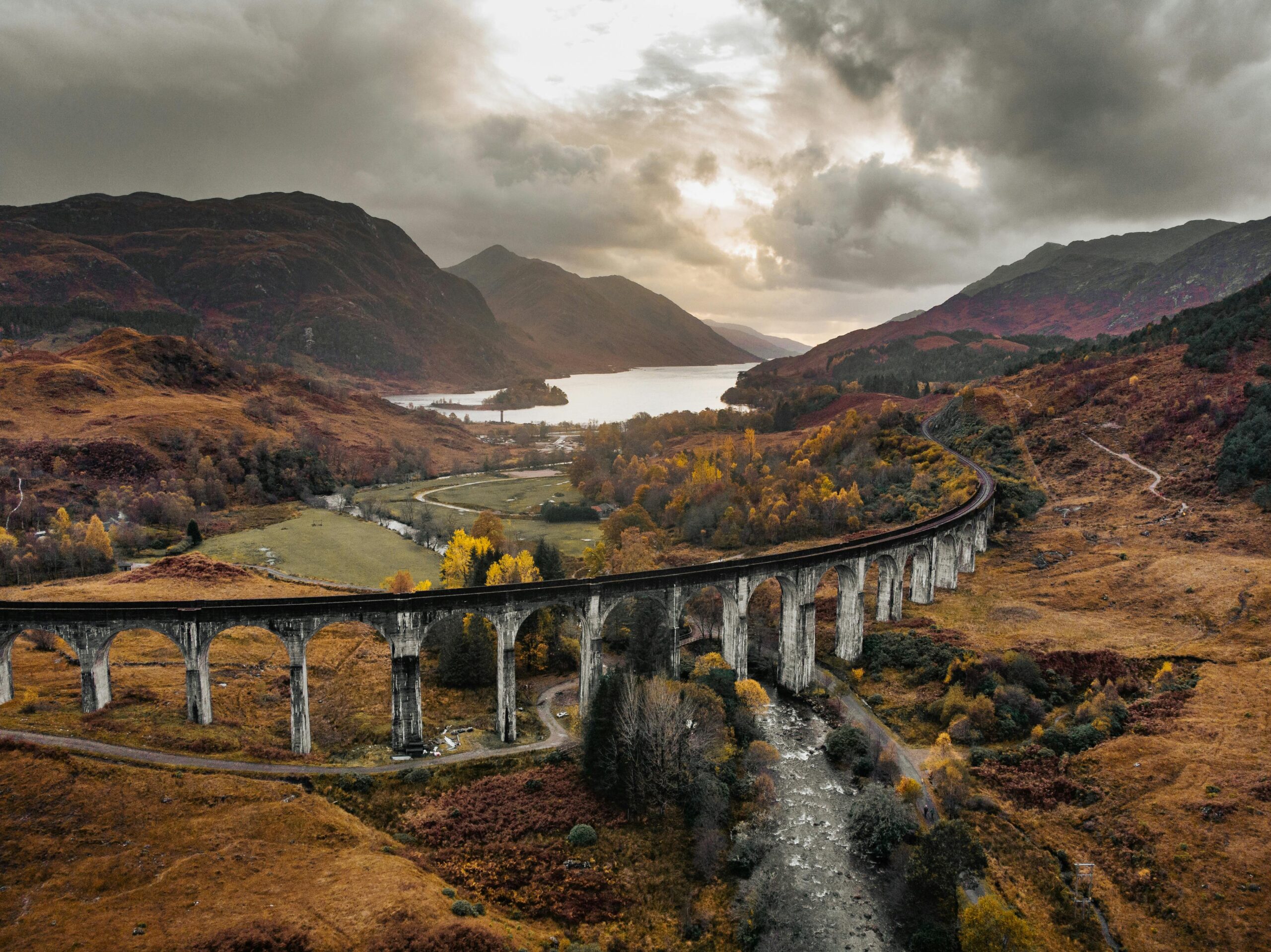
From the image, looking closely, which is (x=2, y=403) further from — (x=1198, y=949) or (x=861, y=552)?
(x=1198, y=949)

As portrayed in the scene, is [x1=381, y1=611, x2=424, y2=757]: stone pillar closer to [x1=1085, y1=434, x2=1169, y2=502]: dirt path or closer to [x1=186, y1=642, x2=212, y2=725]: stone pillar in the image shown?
[x1=186, y1=642, x2=212, y2=725]: stone pillar

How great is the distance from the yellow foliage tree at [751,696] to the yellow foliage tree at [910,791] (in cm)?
1204

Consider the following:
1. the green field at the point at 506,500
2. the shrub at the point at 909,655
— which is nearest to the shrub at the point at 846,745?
the shrub at the point at 909,655

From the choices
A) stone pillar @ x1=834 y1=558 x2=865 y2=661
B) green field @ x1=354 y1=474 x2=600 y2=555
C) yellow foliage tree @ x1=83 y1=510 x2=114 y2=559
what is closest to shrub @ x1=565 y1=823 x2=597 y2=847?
stone pillar @ x1=834 y1=558 x2=865 y2=661

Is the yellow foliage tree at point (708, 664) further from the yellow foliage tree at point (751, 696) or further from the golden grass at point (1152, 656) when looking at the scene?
the golden grass at point (1152, 656)

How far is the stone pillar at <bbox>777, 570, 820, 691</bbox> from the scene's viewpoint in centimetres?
5231

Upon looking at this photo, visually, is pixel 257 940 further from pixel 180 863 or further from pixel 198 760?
pixel 198 760

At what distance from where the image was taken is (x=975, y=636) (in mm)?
54875

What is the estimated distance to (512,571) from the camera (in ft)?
193

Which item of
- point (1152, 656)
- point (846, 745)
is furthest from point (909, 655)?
point (1152, 656)

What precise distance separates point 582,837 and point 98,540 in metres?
72.8

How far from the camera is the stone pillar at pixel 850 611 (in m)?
56.1

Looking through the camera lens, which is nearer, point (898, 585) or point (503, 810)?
point (503, 810)

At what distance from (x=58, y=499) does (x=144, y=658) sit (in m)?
67.3
